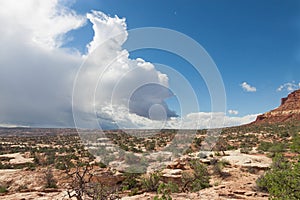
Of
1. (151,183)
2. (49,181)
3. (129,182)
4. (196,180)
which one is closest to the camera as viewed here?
(196,180)

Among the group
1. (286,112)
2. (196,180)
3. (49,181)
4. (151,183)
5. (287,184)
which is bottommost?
(49,181)

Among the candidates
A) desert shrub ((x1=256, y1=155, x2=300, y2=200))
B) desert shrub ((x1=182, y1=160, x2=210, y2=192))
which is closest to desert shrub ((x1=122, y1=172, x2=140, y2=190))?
desert shrub ((x1=182, y1=160, x2=210, y2=192))

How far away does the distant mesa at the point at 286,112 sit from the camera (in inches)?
2819

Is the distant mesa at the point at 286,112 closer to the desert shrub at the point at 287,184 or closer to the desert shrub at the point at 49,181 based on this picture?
the desert shrub at the point at 49,181

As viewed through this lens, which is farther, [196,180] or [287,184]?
[196,180]

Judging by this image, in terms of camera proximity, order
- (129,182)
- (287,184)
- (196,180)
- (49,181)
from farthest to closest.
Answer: (49,181), (129,182), (196,180), (287,184)

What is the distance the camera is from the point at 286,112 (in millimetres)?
76062

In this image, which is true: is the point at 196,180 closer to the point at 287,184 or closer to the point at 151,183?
the point at 151,183

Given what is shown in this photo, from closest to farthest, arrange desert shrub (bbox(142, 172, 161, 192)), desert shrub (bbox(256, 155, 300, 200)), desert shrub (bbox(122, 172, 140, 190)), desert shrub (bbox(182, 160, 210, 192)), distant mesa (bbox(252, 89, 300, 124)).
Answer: desert shrub (bbox(256, 155, 300, 200)) → desert shrub (bbox(182, 160, 210, 192)) → desert shrub (bbox(142, 172, 161, 192)) → desert shrub (bbox(122, 172, 140, 190)) → distant mesa (bbox(252, 89, 300, 124))

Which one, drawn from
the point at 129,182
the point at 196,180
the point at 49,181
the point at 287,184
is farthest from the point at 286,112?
the point at 287,184

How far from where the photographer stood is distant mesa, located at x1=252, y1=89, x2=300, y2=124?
71.6m

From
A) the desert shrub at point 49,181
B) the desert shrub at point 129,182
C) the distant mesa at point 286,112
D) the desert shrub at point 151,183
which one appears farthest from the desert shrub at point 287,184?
the distant mesa at point 286,112

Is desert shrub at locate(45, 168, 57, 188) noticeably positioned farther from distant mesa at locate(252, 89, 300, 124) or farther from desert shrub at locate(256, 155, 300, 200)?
distant mesa at locate(252, 89, 300, 124)

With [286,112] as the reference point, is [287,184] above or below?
below
